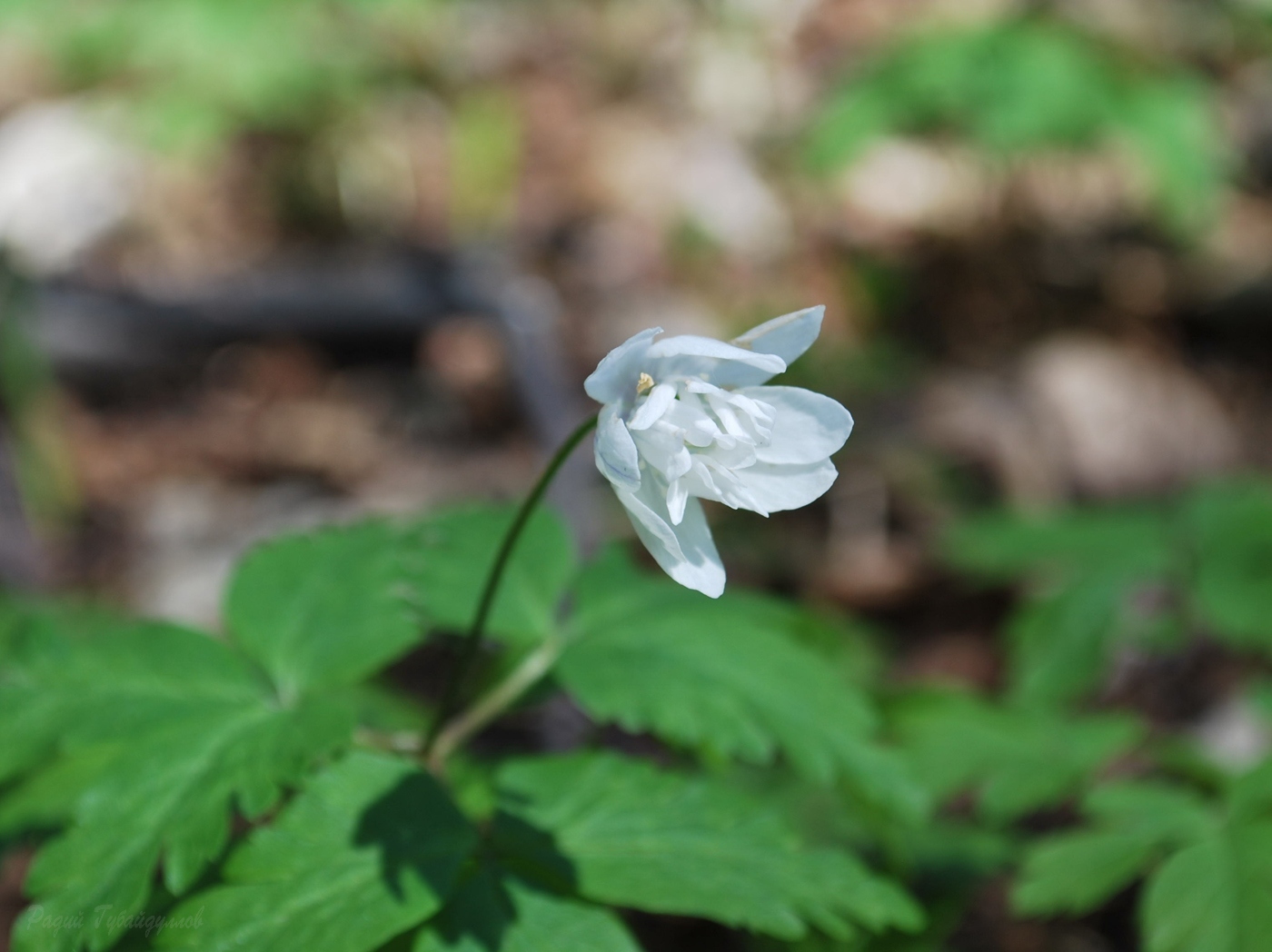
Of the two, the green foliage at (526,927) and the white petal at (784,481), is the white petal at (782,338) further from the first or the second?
the green foliage at (526,927)

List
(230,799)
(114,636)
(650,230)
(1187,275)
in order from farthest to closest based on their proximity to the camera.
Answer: (650,230), (1187,275), (114,636), (230,799)

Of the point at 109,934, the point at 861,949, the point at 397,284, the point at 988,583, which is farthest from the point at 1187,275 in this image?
the point at 109,934

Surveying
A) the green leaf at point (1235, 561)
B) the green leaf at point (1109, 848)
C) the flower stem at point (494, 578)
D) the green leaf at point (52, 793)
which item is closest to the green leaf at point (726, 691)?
the flower stem at point (494, 578)

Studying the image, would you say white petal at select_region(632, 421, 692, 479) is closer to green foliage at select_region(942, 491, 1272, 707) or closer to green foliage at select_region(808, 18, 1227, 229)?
green foliage at select_region(942, 491, 1272, 707)

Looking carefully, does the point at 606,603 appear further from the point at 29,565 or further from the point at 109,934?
the point at 29,565

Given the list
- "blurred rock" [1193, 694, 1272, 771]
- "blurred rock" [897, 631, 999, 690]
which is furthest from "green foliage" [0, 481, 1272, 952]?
"blurred rock" [897, 631, 999, 690]

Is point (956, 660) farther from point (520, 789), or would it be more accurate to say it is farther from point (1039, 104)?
point (1039, 104)

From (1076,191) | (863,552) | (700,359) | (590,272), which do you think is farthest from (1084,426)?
(700,359)
